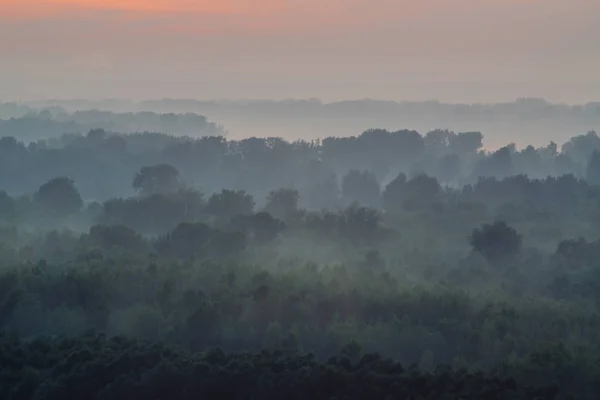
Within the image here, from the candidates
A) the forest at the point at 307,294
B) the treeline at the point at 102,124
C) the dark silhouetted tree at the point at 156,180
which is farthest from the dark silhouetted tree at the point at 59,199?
the treeline at the point at 102,124

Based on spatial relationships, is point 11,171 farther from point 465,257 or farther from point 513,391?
point 513,391

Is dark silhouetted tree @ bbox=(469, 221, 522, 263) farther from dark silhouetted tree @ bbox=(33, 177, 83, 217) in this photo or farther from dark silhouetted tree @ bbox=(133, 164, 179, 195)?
dark silhouetted tree @ bbox=(133, 164, 179, 195)

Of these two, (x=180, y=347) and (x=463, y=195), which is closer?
(x=180, y=347)

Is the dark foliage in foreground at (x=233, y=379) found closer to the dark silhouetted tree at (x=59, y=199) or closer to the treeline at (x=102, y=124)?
the dark silhouetted tree at (x=59, y=199)

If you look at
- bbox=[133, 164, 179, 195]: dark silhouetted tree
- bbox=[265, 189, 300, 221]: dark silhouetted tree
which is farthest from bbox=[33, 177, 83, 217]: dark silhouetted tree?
bbox=[265, 189, 300, 221]: dark silhouetted tree

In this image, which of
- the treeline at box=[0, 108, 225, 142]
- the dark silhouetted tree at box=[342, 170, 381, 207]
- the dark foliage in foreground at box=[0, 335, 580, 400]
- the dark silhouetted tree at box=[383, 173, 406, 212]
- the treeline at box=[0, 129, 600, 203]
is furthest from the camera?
the treeline at box=[0, 108, 225, 142]

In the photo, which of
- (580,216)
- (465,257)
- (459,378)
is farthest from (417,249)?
(459,378)

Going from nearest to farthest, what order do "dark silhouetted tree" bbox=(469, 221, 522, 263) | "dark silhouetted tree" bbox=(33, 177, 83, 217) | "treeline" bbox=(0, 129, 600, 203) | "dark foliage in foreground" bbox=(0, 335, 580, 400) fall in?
"dark foliage in foreground" bbox=(0, 335, 580, 400)
"dark silhouetted tree" bbox=(469, 221, 522, 263)
"dark silhouetted tree" bbox=(33, 177, 83, 217)
"treeline" bbox=(0, 129, 600, 203)

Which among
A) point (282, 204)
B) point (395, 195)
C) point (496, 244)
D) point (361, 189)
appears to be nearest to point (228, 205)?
point (282, 204)
